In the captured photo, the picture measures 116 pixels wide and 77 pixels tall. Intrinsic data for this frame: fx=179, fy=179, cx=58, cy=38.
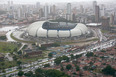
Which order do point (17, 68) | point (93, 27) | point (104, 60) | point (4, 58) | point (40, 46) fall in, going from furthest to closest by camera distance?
point (93, 27) < point (40, 46) < point (4, 58) < point (104, 60) < point (17, 68)

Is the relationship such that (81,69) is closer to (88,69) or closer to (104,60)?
(88,69)

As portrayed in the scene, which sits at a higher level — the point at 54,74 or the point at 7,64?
the point at 54,74

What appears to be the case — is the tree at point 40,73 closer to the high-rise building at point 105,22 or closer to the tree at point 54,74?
the tree at point 54,74

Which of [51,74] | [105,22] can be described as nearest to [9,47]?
[51,74]

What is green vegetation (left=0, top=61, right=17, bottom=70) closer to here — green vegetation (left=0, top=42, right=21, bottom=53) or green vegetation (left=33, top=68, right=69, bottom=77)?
green vegetation (left=0, top=42, right=21, bottom=53)

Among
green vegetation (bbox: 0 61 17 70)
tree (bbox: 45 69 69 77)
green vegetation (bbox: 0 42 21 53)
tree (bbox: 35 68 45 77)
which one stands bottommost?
green vegetation (bbox: 0 61 17 70)

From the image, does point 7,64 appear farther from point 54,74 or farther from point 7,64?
point 54,74

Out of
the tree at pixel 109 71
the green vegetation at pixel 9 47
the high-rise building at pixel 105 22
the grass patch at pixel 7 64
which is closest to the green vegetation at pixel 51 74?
the tree at pixel 109 71

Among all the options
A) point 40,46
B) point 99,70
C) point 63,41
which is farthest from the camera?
point 63,41

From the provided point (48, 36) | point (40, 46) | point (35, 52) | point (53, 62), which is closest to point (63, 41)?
point (48, 36)

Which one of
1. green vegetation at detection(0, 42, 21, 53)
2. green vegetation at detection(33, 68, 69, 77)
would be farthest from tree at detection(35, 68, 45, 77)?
green vegetation at detection(0, 42, 21, 53)

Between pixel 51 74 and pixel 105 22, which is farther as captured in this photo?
pixel 105 22
